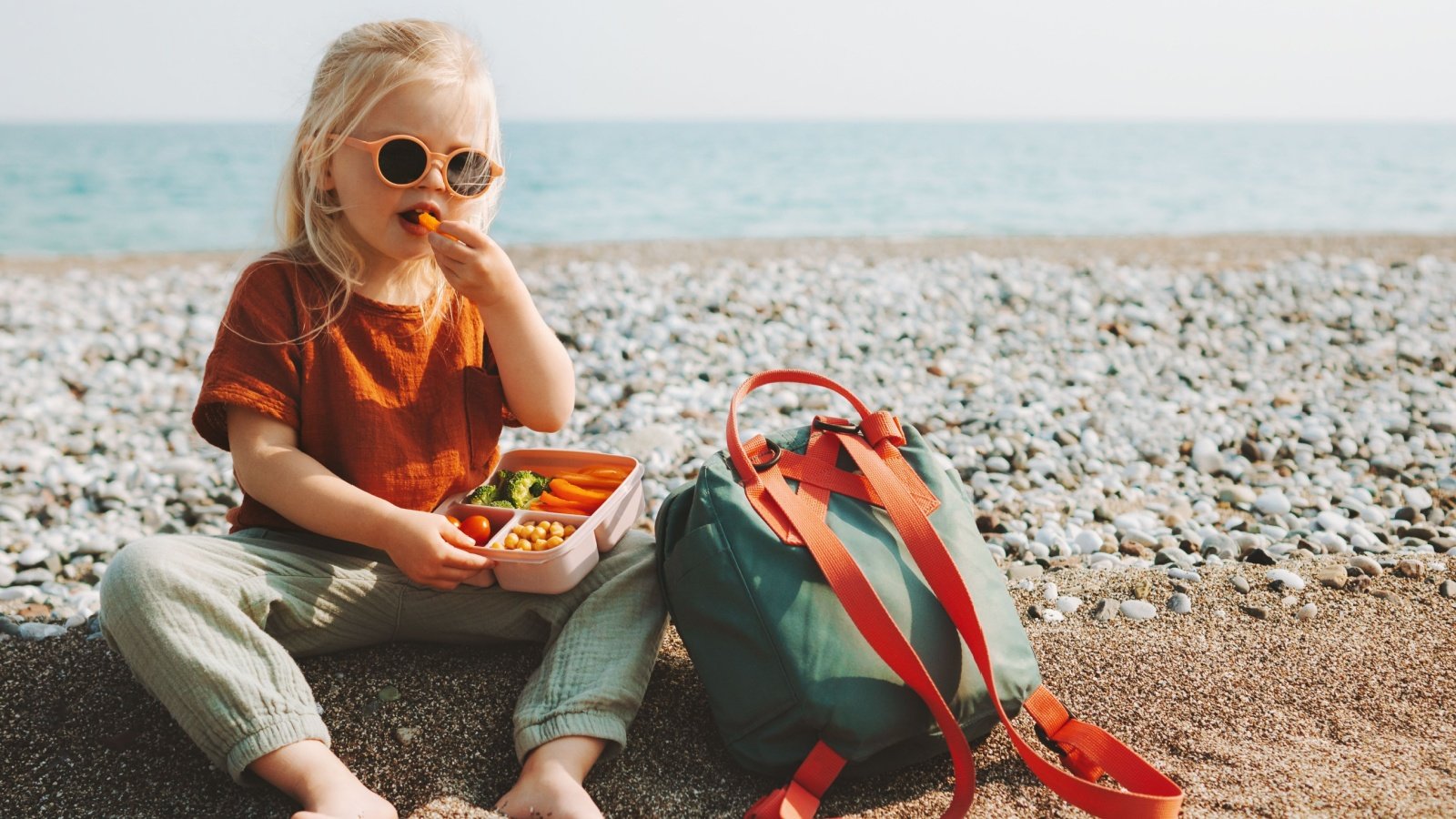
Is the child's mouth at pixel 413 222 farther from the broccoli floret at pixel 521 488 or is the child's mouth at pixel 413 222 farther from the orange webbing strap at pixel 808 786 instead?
the orange webbing strap at pixel 808 786

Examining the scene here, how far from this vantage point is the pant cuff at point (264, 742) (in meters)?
2.10

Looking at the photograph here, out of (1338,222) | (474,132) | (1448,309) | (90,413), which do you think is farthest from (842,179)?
(474,132)

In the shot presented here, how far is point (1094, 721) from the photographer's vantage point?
8.34 ft

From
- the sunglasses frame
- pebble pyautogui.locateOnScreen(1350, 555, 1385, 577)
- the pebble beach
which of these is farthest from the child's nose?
pebble pyautogui.locateOnScreen(1350, 555, 1385, 577)

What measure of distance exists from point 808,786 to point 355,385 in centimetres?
143

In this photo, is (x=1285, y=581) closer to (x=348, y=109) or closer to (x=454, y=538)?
(x=454, y=538)

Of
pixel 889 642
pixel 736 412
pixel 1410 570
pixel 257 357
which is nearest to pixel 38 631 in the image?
pixel 257 357

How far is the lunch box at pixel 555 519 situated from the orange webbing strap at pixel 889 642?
60 centimetres

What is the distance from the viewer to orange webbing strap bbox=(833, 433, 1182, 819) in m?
2.09

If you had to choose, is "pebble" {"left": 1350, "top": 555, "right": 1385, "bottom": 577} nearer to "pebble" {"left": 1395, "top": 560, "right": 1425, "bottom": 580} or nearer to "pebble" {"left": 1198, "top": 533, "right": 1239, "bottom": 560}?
"pebble" {"left": 1395, "top": 560, "right": 1425, "bottom": 580}

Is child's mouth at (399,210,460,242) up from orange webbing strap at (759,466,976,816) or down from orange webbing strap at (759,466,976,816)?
up

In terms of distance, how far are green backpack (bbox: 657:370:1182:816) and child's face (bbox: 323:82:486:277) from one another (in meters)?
0.94

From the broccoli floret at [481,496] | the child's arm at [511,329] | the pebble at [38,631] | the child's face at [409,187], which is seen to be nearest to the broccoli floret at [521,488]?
the broccoli floret at [481,496]

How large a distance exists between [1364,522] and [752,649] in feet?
9.39
